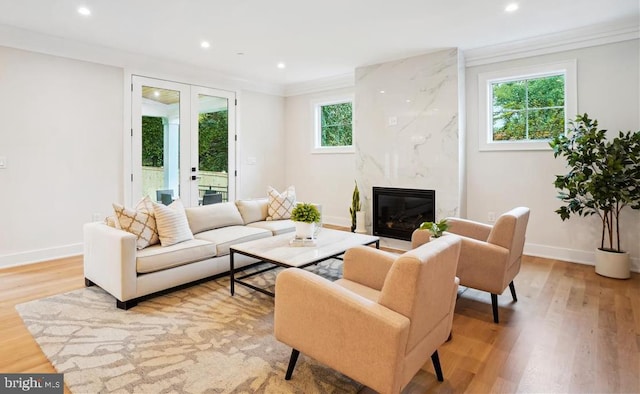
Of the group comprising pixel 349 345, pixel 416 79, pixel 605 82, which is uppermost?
pixel 416 79

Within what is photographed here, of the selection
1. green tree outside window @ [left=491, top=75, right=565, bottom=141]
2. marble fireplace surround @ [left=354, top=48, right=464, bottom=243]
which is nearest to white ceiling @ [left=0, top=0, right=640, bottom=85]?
marble fireplace surround @ [left=354, top=48, right=464, bottom=243]

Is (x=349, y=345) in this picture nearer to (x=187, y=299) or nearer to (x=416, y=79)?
(x=187, y=299)

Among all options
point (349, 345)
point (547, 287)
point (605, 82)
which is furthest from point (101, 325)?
point (605, 82)

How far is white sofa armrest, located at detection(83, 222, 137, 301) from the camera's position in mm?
2773

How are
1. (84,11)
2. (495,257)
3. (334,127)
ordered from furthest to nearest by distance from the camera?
(334,127), (84,11), (495,257)

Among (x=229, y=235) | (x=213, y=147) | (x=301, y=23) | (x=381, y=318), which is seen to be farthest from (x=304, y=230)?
(x=213, y=147)

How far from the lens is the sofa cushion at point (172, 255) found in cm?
292

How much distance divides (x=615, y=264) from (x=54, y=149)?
21.0ft

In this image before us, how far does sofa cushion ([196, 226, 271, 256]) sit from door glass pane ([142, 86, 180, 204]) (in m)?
1.77

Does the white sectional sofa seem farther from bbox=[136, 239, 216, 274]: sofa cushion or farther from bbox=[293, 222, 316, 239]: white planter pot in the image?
bbox=[293, 222, 316, 239]: white planter pot

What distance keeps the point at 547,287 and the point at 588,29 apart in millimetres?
2877

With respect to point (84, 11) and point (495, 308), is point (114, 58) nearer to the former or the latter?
point (84, 11)

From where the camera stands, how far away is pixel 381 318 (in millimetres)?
1467

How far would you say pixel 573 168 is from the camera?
3.98 metres
